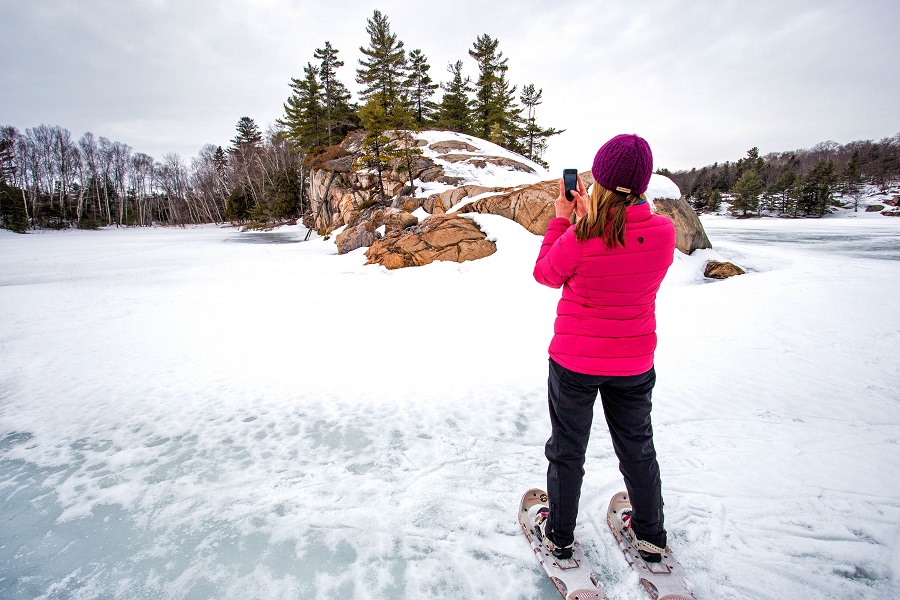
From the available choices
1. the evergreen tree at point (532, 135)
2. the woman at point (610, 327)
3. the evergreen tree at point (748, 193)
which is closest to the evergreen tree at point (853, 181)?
the evergreen tree at point (748, 193)

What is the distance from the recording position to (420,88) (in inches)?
1380

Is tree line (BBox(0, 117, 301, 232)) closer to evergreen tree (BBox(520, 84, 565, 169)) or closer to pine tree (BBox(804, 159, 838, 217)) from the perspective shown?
evergreen tree (BBox(520, 84, 565, 169))

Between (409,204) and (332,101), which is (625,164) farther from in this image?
(332,101)

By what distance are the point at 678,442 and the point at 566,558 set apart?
5.39 feet

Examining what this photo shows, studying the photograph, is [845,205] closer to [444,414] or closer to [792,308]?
[792,308]

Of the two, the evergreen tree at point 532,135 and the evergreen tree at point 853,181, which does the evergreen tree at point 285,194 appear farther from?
the evergreen tree at point 853,181

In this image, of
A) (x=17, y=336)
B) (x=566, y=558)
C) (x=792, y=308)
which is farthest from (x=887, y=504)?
(x=17, y=336)

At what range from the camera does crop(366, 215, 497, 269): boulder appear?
1100 cm

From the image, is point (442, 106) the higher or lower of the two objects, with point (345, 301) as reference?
higher

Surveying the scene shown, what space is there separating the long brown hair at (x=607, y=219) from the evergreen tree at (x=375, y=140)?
19598 mm

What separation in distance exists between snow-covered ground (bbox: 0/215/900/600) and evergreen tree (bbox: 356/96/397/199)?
16.8m

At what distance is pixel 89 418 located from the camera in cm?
344

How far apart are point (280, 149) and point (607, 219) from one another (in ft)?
187

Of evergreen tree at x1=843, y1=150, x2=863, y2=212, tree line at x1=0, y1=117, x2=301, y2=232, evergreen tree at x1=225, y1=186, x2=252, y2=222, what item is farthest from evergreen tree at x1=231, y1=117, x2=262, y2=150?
evergreen tree at x1=843, y1=150, x2=863, y2=212
